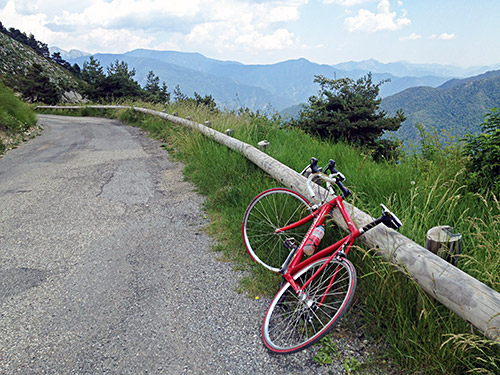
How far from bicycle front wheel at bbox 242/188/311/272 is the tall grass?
0.17 m

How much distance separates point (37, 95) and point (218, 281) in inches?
1326

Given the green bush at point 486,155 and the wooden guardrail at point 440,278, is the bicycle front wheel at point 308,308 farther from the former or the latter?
the green bush at point 486,155

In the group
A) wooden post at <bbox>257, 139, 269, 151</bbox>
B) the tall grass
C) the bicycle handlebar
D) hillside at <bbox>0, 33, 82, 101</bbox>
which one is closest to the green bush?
the tall grass

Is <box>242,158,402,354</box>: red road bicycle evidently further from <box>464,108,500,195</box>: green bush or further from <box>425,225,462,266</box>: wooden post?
<box>464,108,500,195</box>: green bush

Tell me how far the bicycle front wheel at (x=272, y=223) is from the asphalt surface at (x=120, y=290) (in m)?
0.41

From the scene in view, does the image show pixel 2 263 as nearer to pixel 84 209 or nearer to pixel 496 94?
pixel 84 209

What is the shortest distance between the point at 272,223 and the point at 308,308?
1317 millimetres

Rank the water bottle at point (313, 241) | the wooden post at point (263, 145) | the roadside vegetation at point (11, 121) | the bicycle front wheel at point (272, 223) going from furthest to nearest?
the roadside vegetation at point (11, 121)
the wooden post at point (263, 145)
the bicycle front wheel at point (272, 223)
the water bottle at point (313, 241)

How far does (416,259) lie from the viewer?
2264mm

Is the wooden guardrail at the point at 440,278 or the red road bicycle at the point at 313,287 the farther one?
the red road bicycle at the point at 313,287

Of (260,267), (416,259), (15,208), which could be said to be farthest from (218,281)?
(15,208)

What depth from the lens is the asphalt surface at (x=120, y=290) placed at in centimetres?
249

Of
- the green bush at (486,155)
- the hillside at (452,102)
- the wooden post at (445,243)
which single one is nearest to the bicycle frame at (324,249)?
the wooden post at (445,243)

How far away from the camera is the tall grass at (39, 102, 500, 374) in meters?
2.19
